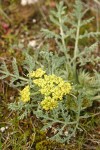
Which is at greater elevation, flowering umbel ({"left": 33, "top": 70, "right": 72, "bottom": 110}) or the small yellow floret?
flowering umbel ({"left": 33, "top": 70, "right": 72, "bottom": 110})

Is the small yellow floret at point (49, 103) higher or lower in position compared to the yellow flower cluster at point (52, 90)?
lower

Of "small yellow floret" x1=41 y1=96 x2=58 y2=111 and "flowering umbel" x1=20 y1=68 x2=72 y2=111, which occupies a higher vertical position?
"flowering umbel" x1=20 y1=68 x2=72 y2=111

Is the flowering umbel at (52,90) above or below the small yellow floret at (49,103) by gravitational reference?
above

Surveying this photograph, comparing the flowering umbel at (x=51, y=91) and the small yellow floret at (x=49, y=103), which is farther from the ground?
the flowering umbel at (x=51, y=91)

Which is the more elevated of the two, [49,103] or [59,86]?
[59,86]

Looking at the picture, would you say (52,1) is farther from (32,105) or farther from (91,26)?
(32,105)
